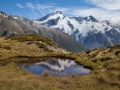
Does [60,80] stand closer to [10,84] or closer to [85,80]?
[85,80]

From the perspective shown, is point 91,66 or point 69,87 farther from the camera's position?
point 91,66

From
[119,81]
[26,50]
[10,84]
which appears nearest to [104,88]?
[119,81]

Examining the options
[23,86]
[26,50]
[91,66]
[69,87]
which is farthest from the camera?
[26,50]

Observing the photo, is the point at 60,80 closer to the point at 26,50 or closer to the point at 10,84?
the point at 10,84

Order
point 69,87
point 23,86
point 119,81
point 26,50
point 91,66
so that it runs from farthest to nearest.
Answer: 1. point 26,50
2. point 91,66
3. point 119,81
4. point 69,87
5. point 23,86

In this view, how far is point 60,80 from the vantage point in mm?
32875

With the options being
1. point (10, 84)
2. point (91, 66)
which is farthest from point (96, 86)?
point (91, 66)

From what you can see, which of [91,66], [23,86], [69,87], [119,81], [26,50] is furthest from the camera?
[26,50]

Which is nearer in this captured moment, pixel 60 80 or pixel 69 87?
pixel 69 87

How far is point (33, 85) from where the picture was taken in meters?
28.5

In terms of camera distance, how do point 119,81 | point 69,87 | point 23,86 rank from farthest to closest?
1. point 119,81
2. point 69,87
3. point 23,86

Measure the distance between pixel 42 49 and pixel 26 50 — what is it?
7559 millimetres

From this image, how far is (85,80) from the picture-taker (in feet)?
109

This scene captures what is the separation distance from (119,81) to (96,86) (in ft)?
14.0
